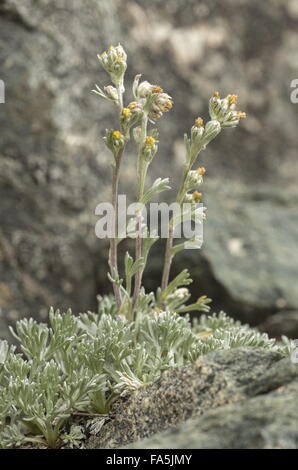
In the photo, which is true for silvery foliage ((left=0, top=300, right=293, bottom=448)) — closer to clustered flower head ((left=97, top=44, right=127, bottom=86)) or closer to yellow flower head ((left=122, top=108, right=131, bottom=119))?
yellow flower head ((left=122, top=108, right=131, bottom=119))

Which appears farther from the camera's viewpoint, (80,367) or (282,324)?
(282,324)

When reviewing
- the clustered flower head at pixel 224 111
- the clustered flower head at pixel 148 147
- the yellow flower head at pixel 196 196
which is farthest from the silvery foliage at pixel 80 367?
the clustered flower head at pixel 224 111

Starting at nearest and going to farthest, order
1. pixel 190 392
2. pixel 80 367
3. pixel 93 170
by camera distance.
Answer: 1. pixel 190 392
2. pixel 80 367
3. pixel 93 170

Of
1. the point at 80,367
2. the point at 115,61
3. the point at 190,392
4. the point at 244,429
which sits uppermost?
the point at 115,61

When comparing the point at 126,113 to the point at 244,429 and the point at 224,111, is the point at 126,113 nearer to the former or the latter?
the point at 224,111

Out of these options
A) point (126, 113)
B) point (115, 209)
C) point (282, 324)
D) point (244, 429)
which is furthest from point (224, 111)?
point (282, 324)

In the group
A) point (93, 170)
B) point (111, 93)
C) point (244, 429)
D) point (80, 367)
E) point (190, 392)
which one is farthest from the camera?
point (93, 170)

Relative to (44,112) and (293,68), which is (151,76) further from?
(293,68)

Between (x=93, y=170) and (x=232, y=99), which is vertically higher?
(x=93, y=170)

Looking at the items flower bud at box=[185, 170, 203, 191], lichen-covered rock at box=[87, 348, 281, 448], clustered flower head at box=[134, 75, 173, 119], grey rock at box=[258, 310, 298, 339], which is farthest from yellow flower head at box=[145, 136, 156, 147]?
grey rock at box=[258, 310, 298, 339]
